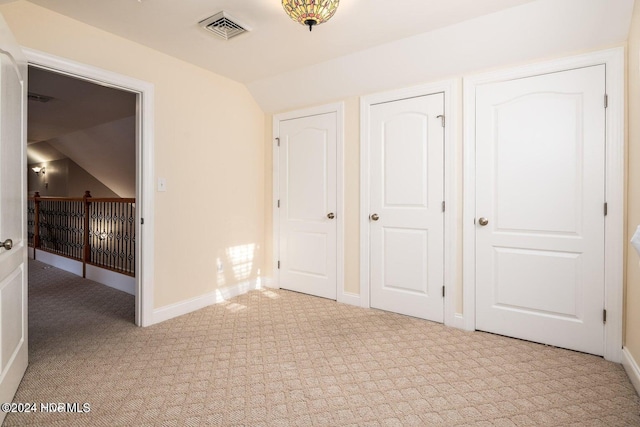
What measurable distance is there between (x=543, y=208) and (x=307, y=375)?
2.14m

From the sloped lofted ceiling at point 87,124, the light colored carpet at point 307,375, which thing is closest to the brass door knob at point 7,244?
the light colored carpet at point 307,375

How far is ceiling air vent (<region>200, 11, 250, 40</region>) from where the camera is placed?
239 centimetres

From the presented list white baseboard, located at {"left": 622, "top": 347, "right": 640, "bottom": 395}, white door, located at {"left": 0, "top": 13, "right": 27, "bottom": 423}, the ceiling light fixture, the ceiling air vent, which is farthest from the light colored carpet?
the ceiling air vent

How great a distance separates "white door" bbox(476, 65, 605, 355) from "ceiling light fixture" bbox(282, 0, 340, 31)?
1502 mm

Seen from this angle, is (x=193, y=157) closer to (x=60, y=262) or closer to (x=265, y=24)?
(x=265, y=24)

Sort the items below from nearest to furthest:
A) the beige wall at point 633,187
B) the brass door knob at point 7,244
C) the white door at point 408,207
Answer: the brass door knob at point 7,244 → the beige wall at point 633,187 → the white door at point 408,207

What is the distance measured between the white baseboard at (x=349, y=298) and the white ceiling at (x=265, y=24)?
94.9 inches

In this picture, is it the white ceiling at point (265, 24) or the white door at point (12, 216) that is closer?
the white door at point (12, 216)

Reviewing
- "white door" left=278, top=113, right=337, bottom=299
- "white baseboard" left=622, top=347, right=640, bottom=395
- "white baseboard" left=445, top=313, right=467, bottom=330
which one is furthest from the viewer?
"white door" left=278, top=113, right=337, bottom=299

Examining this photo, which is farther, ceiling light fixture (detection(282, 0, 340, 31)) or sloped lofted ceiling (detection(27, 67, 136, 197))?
sloped lofted ceiling (detection(27, 67, 136, 197))

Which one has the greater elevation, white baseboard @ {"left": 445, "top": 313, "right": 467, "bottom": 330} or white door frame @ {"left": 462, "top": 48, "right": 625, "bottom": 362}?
white door frame @ {"left": 462, "top": 48, "right": 625, "bottom": 362}

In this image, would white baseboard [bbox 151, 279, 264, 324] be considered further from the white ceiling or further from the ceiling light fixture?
the ceiling light fixture

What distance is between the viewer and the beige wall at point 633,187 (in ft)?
6.56

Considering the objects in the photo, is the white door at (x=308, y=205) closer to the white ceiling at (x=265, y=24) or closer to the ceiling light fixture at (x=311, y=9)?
the white ceiling at (x=265, y=24)
